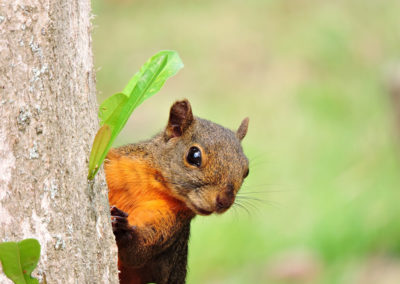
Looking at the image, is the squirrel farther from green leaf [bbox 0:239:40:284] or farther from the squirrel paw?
green leaf [bbox 0:239:40:284]

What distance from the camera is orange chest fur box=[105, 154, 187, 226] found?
1.86 m

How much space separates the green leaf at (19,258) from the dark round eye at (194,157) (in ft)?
3.48

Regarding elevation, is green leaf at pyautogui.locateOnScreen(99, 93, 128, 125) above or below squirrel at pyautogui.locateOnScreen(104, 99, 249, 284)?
above

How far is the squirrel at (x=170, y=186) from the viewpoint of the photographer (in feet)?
6.05

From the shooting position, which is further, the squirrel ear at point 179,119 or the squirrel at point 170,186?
Result: the squirrel ear at point 179,119

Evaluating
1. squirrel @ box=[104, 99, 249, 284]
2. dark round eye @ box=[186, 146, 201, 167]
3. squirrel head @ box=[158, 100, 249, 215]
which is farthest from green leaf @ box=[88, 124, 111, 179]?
dark round eye @ box=[186, 146, 201, 167]

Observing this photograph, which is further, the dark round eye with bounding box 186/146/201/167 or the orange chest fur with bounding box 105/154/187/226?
the dark round eye with bounding box 186/146/201/167

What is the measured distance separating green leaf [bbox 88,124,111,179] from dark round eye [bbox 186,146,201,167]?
876 millimetres

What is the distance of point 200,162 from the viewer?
80.0 inches

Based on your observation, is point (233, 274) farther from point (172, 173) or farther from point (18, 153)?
point (18, 153)

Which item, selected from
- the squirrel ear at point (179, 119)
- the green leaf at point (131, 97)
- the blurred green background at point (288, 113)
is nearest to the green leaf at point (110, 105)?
the green leaf at point (131, 97)

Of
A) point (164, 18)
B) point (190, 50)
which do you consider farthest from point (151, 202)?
point (164, 18)

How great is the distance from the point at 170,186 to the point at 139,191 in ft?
0.32

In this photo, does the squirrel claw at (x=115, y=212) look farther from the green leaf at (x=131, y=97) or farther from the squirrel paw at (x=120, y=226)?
the green leaf at (x=131, y=97)
